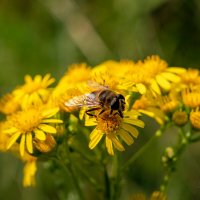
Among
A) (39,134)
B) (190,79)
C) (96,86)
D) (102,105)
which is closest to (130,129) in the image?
(102,105)

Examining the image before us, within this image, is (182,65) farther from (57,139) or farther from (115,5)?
(57,139)

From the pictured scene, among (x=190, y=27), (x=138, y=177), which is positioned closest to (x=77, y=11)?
(x=190, y=27)

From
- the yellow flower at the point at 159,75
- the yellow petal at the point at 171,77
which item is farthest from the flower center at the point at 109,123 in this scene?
the yellow petal at the point at 171,77

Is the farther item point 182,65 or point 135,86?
point 182,65

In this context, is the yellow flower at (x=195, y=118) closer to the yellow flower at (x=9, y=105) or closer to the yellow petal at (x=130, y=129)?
the yellow petal at (x=130, y=129)

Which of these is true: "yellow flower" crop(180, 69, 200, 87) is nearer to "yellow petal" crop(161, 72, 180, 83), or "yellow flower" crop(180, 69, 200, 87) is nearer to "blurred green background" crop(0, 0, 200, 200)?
"yellow petal" crop(161, 72, 180, 83)

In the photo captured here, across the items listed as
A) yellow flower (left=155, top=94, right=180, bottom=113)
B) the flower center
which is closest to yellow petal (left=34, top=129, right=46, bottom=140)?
the flower center
